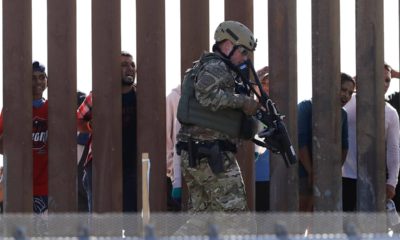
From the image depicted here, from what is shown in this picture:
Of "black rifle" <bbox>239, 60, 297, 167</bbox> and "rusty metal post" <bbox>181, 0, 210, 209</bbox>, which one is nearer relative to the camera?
"black rifle" <bbox>239, 60, 297, 167</bbox>

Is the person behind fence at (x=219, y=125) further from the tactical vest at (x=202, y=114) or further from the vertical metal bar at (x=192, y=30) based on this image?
the vertical metal bar at (x=192, y=30)

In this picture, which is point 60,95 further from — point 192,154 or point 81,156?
point 192,154

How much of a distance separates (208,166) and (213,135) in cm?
20

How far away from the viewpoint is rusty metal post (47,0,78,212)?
1023 centimetres

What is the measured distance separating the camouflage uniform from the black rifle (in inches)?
4.5

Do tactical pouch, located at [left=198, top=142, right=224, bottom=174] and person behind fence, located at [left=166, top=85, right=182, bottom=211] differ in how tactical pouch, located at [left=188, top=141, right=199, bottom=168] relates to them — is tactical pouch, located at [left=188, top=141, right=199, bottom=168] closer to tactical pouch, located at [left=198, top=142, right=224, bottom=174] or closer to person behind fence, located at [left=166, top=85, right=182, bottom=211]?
tactical pouch, located at [left=198, top=142, right=224, bottom=174]

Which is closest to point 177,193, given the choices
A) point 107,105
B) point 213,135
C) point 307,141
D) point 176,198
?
point 176,198

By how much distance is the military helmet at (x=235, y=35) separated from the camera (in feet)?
31.4

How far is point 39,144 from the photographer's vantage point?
10.4 metres

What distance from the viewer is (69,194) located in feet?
33.7

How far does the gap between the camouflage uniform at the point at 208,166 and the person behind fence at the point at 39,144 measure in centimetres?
121

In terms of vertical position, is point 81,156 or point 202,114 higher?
point 202,114

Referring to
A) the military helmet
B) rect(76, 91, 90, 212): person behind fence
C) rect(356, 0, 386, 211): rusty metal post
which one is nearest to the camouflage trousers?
the military helmet

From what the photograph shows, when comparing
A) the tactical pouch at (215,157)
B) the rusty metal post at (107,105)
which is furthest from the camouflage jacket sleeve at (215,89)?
the rusty metal post at (107,105)
